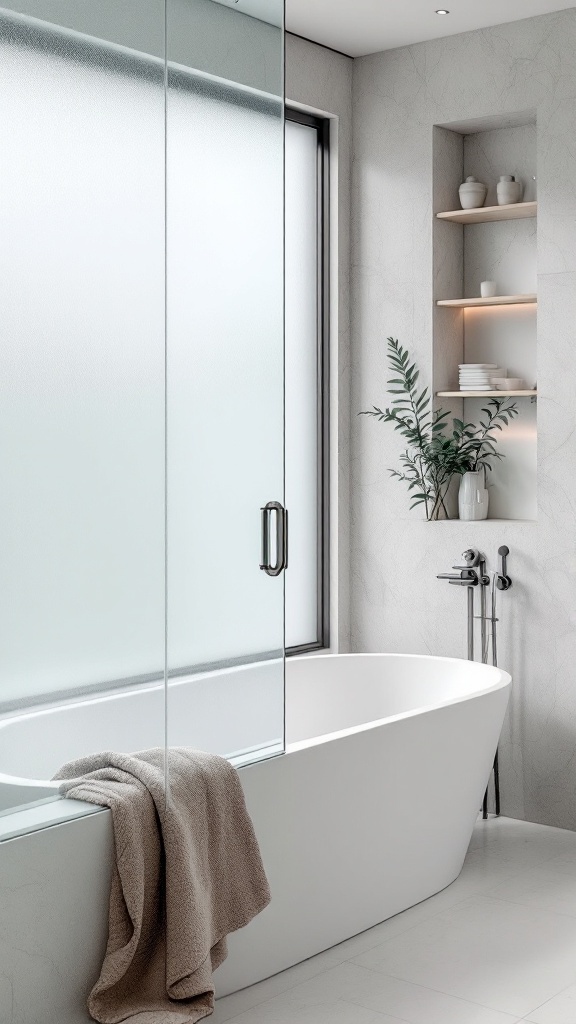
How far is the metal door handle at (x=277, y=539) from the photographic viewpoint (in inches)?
119

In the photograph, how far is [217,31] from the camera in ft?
9.30

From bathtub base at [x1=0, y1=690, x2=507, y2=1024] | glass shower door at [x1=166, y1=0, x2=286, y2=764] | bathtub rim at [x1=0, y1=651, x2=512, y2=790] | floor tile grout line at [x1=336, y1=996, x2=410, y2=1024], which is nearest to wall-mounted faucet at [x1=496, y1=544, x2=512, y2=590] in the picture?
bathtub rim at [x1=0, y1=651, x2=512, y2=790]

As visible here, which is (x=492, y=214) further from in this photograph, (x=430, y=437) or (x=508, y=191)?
(x=430, y=437)

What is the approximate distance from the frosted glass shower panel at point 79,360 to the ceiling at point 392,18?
1849mm

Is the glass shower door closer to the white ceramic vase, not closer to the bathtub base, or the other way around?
the bathtub base

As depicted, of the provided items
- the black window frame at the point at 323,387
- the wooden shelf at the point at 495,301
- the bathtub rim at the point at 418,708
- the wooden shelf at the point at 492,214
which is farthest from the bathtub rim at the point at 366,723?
the wooden shelf at the point at 492,214

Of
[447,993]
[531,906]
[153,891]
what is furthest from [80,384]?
[531,906]

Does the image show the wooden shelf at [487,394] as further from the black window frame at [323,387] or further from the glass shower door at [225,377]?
the glass shower door at [225,377]

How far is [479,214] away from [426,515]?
4.00ft

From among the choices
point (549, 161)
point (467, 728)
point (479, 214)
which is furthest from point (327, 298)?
point (467, 728)

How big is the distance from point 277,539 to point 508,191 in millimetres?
2213

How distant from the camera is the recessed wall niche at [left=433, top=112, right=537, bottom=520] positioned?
466 centimetres

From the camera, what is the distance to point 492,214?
4633 mm

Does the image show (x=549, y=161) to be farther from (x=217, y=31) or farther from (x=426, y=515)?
(x=217, y=31)
